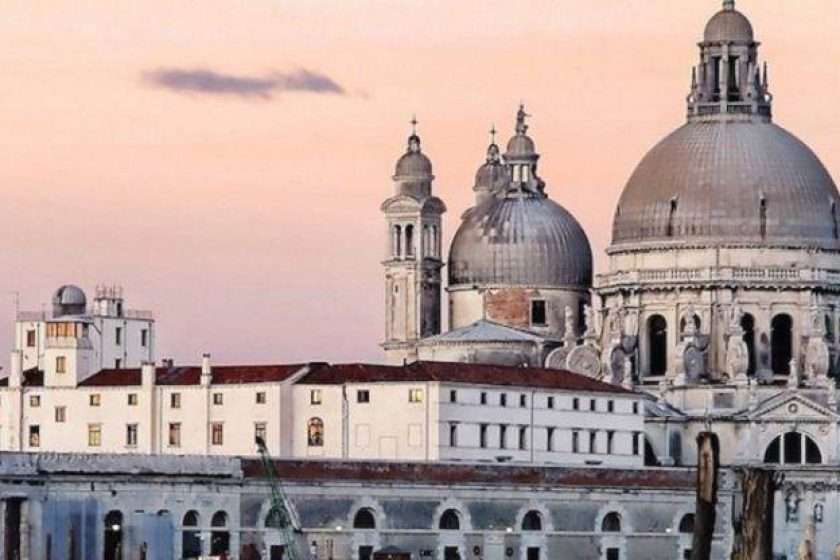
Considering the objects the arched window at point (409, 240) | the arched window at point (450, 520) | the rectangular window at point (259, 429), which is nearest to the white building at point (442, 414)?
the rectangular window at point (259, 429)

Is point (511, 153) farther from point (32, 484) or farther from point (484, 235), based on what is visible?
point (32, 484)

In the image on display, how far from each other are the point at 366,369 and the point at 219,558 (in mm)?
14404

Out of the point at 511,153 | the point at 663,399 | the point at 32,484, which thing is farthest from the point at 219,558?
the point at 511,153

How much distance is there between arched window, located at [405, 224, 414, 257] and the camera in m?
134

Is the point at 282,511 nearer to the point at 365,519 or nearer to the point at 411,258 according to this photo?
the point at 365,519

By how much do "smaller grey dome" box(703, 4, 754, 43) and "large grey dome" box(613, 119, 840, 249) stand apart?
10.4 ft

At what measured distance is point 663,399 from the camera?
12538 cm

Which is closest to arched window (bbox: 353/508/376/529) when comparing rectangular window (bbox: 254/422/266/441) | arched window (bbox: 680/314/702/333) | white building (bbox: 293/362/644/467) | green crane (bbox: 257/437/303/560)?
white building (bbox: 293/362/644/467)

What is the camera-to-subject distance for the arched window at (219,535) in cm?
10738

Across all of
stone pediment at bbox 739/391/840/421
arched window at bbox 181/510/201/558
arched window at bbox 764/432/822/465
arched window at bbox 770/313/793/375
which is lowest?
arched window at bbox 181/510/201/558

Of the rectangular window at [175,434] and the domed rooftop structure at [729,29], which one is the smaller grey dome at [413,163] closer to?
the domed rooftop structure at [729,29]

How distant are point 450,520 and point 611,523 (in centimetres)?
625

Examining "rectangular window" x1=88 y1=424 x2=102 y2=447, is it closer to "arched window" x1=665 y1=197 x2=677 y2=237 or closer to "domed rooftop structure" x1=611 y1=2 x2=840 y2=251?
"domed rooftop structure" x1=611 y1=2 x2=840 y2=251

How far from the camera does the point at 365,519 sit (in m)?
110
